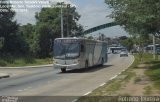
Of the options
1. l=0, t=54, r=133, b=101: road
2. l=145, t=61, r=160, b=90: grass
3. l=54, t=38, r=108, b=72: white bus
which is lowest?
l=0, t=54, r=133, b=101: road

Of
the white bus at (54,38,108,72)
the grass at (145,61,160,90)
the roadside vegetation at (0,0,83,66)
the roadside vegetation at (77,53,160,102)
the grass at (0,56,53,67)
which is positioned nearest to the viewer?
the roadside vegetation at (77,53,160,102)

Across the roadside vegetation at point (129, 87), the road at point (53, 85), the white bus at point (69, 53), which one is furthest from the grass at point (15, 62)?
the roadside vegetation at point (129, 87)

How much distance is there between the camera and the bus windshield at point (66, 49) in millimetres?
41000

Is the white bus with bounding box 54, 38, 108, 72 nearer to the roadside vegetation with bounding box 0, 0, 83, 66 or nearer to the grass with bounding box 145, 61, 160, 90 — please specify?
the grass with bounding box 145, 61, 160, 90

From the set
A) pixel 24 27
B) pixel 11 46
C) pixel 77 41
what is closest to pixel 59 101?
pixel 77 41

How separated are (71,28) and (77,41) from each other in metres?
78.4

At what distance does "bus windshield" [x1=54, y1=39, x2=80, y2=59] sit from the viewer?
41000 mm

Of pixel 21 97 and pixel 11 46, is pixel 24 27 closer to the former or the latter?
pixel 11 46

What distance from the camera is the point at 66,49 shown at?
4103cm

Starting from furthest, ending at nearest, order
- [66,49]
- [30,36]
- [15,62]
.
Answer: [30,36]
[15,62]
[66,49]

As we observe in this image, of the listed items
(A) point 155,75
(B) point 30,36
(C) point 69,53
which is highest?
(B) point 30,36

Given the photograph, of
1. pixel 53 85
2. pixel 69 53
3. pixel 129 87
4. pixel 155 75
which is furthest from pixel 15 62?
pixel 129 87

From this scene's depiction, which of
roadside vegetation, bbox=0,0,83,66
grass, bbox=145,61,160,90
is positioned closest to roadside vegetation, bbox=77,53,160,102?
grass, bbox=145,61,160,90

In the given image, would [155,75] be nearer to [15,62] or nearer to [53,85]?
[53,85]
